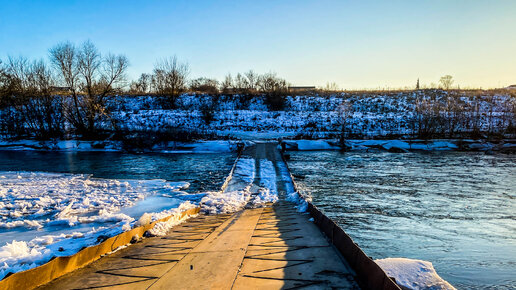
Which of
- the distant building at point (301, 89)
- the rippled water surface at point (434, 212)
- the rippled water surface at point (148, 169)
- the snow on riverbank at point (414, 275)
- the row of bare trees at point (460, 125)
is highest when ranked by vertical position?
the distant building at point (301, 89)

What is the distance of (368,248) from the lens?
572cm

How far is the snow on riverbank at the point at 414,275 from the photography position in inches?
141

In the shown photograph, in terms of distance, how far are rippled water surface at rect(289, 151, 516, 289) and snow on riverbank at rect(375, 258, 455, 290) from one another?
89cm

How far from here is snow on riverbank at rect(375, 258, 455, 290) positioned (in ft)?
11.7

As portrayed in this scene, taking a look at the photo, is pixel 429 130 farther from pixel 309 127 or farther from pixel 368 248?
pixel 368 248

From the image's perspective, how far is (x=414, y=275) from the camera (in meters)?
3.80

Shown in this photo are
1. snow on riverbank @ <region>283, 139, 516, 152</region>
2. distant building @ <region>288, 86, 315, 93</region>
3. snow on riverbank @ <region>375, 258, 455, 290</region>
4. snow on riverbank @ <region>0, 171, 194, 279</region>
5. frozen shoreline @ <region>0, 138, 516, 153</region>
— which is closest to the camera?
snow on riverbank @ <region>375, 258, 455, 290</region>

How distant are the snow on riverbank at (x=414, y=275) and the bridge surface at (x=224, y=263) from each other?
2.23 feet

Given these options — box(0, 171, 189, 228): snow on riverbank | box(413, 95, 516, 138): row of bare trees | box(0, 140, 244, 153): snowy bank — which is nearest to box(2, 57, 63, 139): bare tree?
box(0, 140, 244, 153): snowy bank

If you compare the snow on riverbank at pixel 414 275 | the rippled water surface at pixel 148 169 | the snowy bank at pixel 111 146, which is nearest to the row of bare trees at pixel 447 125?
the snowy bank at pixel 111 146

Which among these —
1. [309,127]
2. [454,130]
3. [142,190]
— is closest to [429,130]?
[454,130]

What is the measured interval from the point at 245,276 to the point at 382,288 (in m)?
1.43

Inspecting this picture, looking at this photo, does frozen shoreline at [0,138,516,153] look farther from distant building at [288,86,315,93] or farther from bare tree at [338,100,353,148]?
Answer: distant building at [288,86,315,93]

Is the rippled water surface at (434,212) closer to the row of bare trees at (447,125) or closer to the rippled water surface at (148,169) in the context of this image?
the rippled water surface at (148,169)
